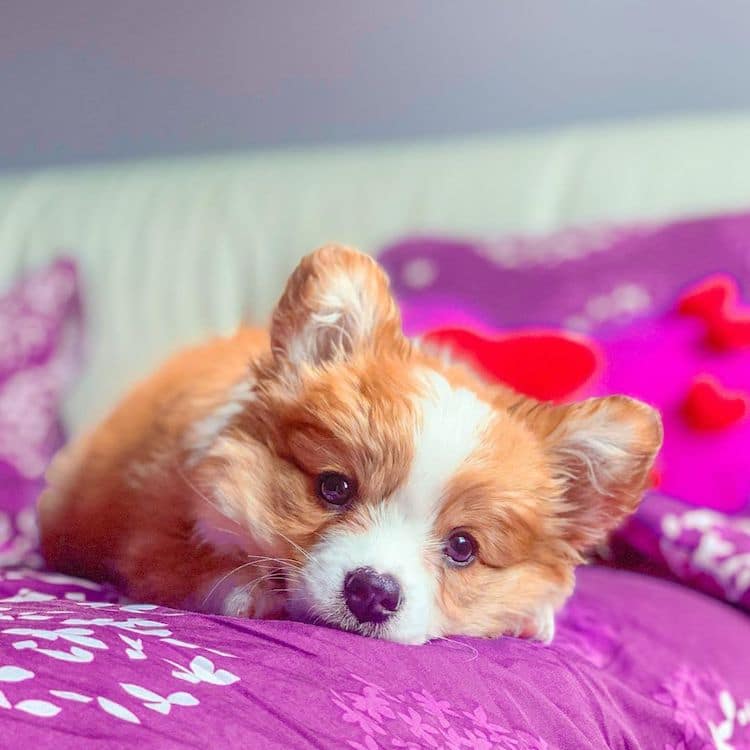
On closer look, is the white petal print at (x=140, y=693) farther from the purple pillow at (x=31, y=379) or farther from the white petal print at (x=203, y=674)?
the purple pillow at (x=31, y=379)

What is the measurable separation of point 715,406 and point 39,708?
1.11 m

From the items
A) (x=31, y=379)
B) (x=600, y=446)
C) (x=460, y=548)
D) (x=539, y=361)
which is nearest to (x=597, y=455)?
(x=600, y=446)

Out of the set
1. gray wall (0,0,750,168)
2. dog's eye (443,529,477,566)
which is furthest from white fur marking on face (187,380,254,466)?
gray wall (0,0,750,168)

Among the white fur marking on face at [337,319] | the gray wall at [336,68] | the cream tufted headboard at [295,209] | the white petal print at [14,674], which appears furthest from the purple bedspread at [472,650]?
the gray wall at [336,68]

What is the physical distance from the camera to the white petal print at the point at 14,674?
2.14ft

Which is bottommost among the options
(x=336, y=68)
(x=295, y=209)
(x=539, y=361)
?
(x=539, y=361)

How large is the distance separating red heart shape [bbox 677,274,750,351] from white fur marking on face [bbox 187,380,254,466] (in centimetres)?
74

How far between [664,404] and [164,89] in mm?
1335

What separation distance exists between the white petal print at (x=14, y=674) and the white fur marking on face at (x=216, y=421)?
0.44 meters

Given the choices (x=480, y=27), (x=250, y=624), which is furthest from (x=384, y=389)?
(x=480, y=27)

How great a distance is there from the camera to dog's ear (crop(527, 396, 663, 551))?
40.4 inches

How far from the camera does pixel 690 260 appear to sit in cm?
161

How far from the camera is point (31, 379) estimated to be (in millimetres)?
1728

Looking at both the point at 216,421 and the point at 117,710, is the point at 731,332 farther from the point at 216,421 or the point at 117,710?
the point at 117,710
